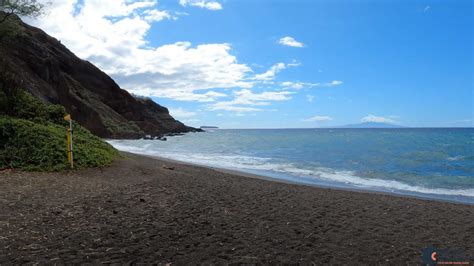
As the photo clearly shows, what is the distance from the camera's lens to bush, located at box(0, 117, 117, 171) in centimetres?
1180

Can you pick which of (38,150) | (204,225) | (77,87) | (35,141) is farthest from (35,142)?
(77,87)

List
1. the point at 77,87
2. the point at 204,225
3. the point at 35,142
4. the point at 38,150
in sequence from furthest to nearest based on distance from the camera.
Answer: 1. the point at 77,87
2. the point at 35,142
3. the point at 38,150
4. the point at 204,225

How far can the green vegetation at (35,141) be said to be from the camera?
39.1 feet

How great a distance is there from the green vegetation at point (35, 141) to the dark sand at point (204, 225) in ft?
4.60

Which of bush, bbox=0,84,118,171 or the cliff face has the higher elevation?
the cliff face

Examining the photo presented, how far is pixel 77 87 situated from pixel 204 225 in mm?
69675

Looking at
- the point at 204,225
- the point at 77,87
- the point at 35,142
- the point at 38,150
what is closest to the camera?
the point at 204,225

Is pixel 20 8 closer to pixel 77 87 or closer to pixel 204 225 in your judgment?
pixel 204 225

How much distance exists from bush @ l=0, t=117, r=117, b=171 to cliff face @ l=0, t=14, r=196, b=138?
25872 mm

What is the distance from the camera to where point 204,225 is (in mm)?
6703

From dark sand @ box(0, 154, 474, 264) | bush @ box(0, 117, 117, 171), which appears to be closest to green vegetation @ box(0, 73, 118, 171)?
bush @ box(0, 117, 117, 171)

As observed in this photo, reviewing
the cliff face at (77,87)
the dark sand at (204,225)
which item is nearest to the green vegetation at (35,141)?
the dark sand at (204,225)

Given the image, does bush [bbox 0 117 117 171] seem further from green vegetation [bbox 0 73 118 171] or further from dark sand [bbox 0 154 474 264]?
dark sand [bbox 0 154 474 264]

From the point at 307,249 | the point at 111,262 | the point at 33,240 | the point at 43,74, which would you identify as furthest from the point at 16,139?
the point at 43,74
